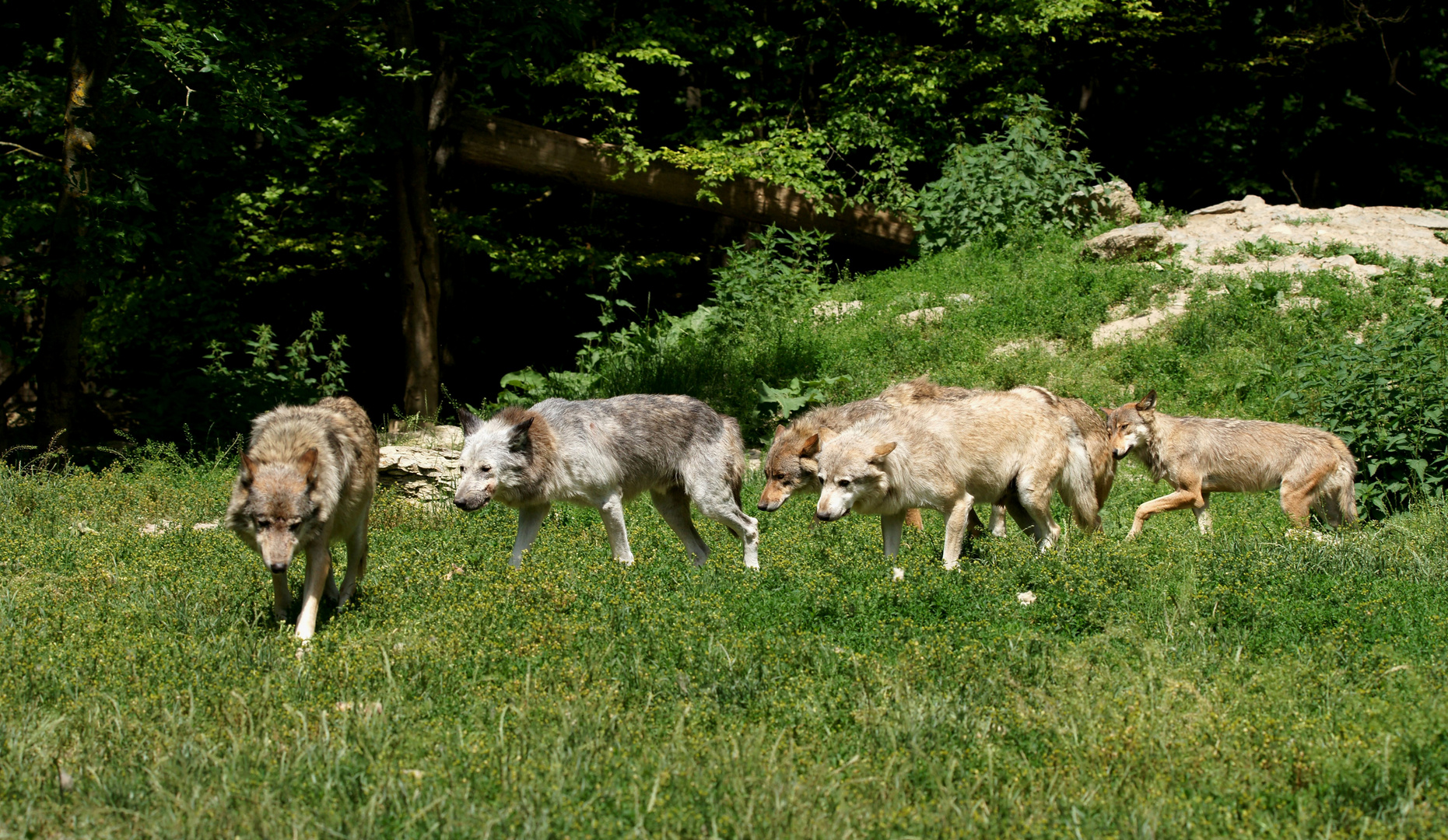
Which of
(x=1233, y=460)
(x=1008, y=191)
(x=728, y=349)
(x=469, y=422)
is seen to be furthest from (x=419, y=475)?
(x=1008, y=191)

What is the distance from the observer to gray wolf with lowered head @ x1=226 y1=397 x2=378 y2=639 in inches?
248

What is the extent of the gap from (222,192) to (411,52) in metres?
5.33

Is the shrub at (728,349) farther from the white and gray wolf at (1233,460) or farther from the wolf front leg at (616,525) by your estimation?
the wolf front leg at (616,525)

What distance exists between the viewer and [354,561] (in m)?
7.21

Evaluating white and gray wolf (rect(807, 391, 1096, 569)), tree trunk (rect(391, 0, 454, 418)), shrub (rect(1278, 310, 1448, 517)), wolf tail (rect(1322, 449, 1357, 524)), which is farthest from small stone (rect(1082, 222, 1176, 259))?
tree trunk (rect(391, 0, 454, 418))

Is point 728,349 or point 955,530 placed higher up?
point 955,530

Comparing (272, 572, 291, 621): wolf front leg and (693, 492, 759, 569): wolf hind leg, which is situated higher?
(272, 572, 291, 621): wolf front leg

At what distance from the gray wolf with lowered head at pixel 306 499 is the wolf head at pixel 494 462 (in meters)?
0.70

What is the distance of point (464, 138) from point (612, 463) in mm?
11534

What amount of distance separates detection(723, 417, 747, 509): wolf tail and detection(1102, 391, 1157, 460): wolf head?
396cm

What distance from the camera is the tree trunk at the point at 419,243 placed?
16547 mm

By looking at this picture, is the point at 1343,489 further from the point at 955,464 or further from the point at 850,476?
the point at 850,476

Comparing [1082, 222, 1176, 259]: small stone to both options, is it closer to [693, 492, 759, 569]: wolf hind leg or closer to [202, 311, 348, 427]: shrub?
A: [693, 492, 759, 569]: wolf hind leg

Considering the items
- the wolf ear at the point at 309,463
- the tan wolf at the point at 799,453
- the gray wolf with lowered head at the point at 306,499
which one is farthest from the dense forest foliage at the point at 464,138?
the tan wolf at the point at 799,453
